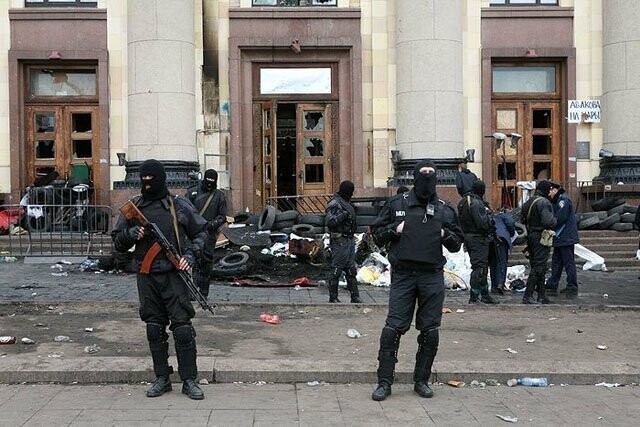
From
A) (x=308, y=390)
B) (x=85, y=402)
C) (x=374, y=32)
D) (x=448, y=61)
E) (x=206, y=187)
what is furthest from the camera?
(x=374, y=32)

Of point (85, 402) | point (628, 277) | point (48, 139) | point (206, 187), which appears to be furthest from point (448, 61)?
point (85, 402)

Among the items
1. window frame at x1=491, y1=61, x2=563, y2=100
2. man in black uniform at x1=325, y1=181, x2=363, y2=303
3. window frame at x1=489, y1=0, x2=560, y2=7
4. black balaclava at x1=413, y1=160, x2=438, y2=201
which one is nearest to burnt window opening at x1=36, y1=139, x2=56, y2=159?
man in black uniform at x1=325, y1=181, x2=363, y2=303

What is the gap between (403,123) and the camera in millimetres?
18688

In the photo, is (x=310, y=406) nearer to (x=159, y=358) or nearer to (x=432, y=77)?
(x=159, y=358)

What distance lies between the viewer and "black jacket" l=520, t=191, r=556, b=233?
11.7 meters

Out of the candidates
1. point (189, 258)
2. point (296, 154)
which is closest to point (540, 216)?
point (189, 258)

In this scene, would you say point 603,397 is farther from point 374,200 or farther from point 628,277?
point 374,200

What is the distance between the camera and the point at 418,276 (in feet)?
22.9

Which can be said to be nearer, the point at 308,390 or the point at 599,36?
the point at 308,390

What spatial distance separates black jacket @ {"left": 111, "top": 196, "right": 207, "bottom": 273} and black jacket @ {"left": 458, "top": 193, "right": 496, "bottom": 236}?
555cm

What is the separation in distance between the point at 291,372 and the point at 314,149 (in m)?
12.7

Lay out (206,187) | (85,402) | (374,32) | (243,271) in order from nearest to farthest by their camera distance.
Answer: (85,402)
(206,187)
(243,271)
(374,32)

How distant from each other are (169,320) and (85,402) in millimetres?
960

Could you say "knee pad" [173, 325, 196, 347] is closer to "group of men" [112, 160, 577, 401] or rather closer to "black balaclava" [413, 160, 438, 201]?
"group of men" [112, 160, 577, 401]
